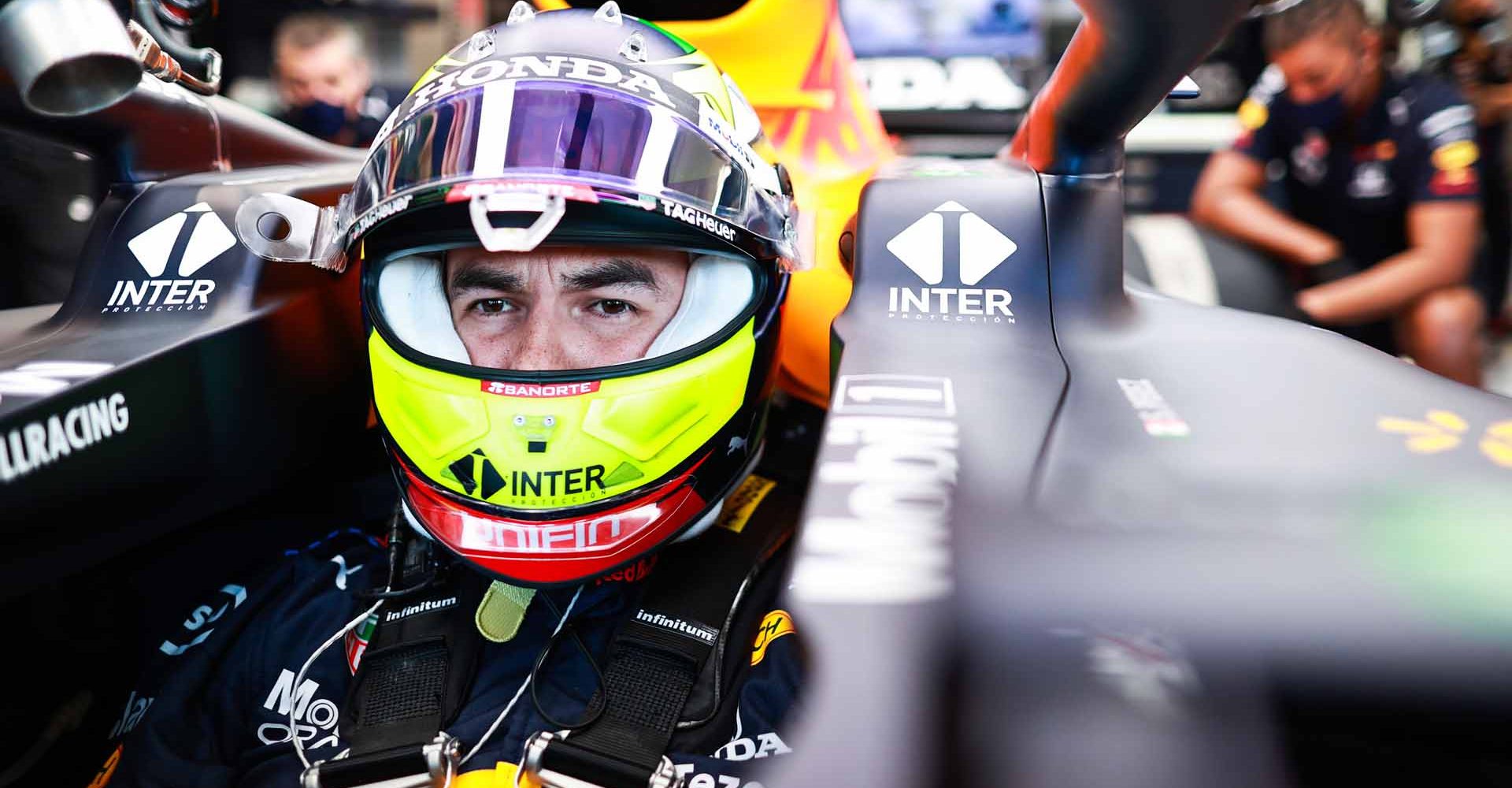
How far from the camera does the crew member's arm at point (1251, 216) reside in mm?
2984

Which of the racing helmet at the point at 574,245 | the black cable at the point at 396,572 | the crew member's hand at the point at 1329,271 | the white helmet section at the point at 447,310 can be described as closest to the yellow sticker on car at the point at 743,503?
the racing helmet at the point at 574,245

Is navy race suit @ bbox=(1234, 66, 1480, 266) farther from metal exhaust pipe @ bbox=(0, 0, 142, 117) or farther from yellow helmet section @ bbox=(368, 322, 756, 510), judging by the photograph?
metal exhaust pipe @ bbox=(0, 0, 142, 117)

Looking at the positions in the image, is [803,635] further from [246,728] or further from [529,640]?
[246,728]

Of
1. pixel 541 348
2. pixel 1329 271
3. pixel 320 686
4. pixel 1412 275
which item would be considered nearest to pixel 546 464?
pixel 541 348

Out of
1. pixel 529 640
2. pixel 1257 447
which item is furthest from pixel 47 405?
pixel 1257 447

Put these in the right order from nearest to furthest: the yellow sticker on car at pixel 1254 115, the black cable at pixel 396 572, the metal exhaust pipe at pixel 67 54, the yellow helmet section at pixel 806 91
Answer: the metal exhaust pipe at pixel 67 54
the black cable at pixel 396 572
the yellow helmet section at pixel 806 91
the yellow sticker on car at pixel 1254 115

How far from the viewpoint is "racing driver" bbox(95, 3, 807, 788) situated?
40.9 inches

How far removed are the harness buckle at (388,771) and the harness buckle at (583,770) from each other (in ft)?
0.28

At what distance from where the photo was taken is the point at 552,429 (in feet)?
3.40

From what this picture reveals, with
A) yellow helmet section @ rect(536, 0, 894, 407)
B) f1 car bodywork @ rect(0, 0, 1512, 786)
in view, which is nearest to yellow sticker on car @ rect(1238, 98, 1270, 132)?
yellow helmet section @ rect(536, 0, 894, 407)

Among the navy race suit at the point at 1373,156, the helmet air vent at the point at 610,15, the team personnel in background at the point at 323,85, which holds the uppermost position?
the helmet air vent at the point at 610,15

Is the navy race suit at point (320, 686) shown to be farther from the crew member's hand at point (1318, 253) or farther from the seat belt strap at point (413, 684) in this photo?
the crew member's hand at point (1318, 253)

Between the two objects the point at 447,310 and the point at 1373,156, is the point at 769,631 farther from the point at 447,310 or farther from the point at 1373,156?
the point at 1373,156

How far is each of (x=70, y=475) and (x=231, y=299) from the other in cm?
29
